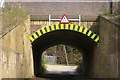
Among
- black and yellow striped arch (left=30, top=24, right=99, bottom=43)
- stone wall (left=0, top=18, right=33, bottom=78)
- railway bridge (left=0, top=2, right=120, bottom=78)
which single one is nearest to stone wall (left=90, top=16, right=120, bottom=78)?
railway bridge (left=0, top=2, right=120, bottom=78)

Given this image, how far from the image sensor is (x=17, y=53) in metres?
14.5

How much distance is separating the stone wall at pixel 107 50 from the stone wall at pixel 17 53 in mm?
3549

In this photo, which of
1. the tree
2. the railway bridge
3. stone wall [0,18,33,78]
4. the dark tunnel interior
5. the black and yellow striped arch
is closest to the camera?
stone wall [0,18,33,78]

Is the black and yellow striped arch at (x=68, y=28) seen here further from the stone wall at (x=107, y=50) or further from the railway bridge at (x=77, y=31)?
the stone wall at (x=107, y=50)

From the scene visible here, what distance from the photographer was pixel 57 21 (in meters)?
18.3

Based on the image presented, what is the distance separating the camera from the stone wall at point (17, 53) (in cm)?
1214

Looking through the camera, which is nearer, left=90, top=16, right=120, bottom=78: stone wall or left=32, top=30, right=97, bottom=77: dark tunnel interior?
left=90, top=16, right=120, bottom=78: stone wall

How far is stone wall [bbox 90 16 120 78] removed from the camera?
14.0 meters

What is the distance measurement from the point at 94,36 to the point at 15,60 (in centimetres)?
547

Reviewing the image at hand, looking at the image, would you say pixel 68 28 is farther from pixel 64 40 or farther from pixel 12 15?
pixel 64 40

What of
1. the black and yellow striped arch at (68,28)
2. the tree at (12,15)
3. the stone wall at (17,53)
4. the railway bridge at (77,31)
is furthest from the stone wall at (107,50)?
the tree at (12,15)

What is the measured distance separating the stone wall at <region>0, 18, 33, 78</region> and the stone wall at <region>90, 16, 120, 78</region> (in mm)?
3549

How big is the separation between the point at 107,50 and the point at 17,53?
4.01 meters

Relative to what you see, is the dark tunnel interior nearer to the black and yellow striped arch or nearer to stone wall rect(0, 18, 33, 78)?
the black and yellow striped arch
